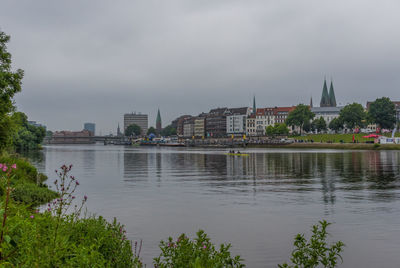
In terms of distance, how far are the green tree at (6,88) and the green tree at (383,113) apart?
188 meters

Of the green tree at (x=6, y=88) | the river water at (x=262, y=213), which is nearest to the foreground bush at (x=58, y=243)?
the river water at (x=262, y=213)

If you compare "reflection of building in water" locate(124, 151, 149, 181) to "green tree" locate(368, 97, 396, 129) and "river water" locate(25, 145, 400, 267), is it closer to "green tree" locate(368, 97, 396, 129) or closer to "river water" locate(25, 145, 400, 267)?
"river water" locate(25, 145, 400, 267)

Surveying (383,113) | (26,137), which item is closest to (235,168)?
(26,137)

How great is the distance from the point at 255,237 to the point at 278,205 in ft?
27.3

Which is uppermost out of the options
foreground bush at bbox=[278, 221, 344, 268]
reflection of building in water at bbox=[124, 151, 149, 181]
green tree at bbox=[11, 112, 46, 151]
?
green tree at bbox=[11, 112, 46, 151]

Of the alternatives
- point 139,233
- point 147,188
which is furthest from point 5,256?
point 147,188

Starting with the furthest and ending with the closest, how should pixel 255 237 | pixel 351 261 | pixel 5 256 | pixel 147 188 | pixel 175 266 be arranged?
pixel 147 188
pixel 255 237
pixel 351 261
pixel 175 266
pixel 5 256

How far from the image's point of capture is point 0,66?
125 ft

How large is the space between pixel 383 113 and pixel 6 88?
190 metres

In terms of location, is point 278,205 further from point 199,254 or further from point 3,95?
point 3,95

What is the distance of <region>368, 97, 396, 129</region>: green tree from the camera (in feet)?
632

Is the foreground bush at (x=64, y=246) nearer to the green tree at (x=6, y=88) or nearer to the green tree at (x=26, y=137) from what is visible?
the green tree at (x=6, y=88)

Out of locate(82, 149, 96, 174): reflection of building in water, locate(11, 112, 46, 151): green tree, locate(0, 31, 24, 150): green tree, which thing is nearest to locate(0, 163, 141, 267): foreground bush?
locate(0, 31, 24, 150): green tree

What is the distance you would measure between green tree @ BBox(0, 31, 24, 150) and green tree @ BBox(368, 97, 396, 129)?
18827 cm
